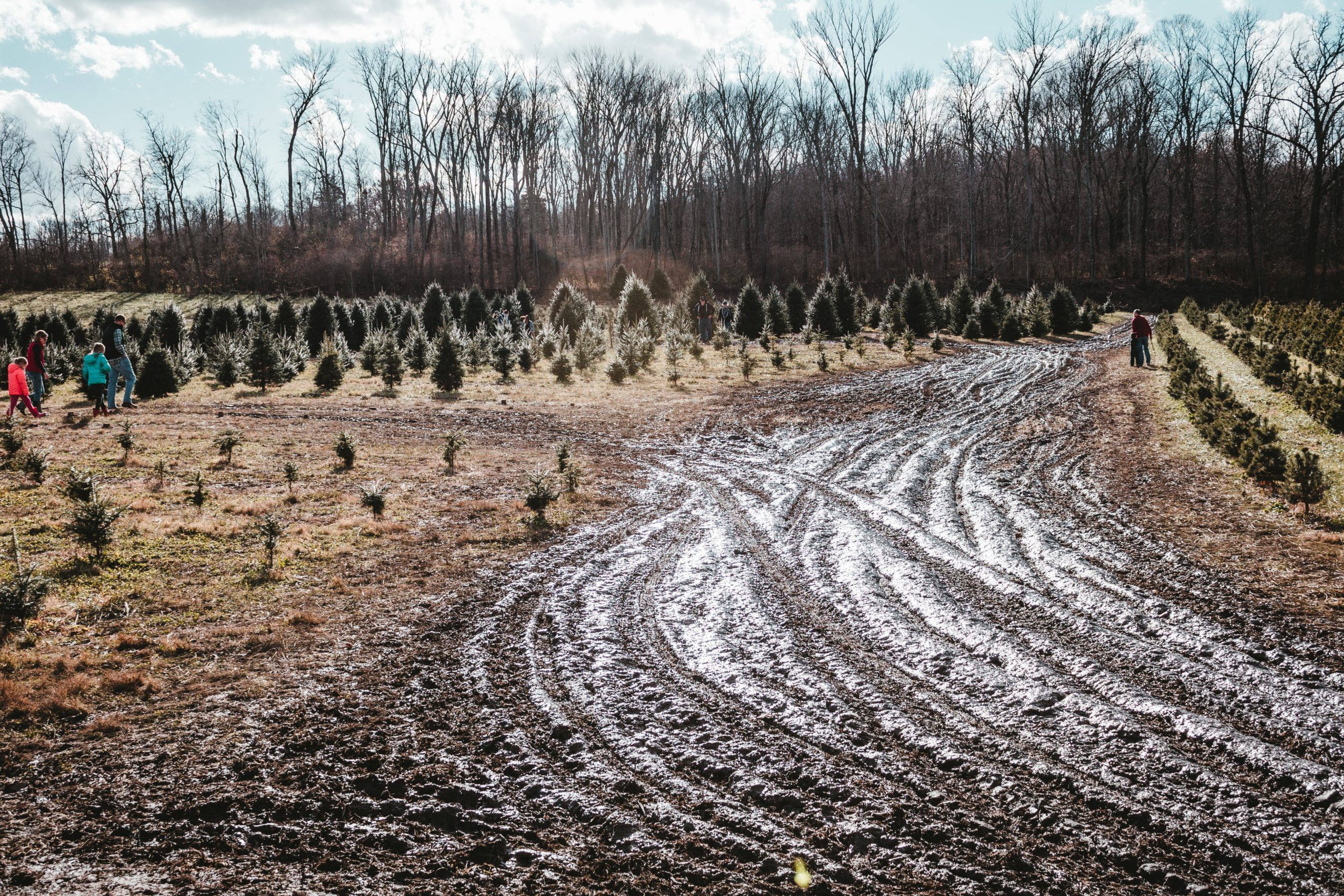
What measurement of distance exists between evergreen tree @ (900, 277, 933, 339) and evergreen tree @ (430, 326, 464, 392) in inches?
770

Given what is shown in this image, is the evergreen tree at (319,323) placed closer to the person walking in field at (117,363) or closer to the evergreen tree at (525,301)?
the evergreen tree at (525,301)

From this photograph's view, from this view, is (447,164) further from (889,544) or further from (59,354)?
(889,544)

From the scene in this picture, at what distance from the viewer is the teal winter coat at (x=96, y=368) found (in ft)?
51.6

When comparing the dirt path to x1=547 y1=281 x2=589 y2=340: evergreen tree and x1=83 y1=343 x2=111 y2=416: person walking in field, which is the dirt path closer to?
x1=83 y1=343 x2=111 y2=416: person walking in field

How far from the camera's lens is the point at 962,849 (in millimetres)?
3445

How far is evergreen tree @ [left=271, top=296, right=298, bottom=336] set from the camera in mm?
28094

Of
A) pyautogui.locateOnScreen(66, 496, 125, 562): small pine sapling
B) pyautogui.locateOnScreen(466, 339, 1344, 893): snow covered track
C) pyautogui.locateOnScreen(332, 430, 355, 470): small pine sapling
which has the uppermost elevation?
pyautogui.locateOnScreen(332, 430, 355, 470): small pine sapling

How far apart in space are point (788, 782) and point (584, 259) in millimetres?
54061

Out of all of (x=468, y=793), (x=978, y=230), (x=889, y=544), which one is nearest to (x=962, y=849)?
(x=468, y=793)

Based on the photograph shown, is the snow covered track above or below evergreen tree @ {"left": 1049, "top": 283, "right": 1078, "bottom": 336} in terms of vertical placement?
below

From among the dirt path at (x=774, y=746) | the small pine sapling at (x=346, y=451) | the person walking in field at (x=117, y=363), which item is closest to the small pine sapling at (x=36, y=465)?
the small pine sapling at (x=346, y=451)

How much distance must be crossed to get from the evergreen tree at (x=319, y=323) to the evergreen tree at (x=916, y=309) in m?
22.2

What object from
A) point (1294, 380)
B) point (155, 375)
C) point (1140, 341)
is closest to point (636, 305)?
point (155, 375)

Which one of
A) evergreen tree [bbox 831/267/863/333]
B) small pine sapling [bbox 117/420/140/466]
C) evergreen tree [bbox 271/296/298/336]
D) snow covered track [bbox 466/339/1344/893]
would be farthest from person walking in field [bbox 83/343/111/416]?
evergreen tree [bbox 831/267/863/333]
